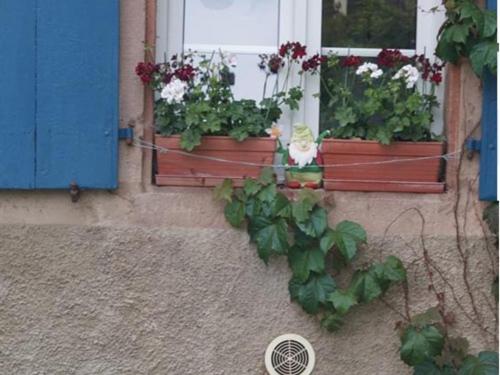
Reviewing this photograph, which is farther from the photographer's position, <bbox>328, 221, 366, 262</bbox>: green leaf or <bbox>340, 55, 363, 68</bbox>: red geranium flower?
<bbox>340, 55, 363, 68</bbox>: red geranium flower

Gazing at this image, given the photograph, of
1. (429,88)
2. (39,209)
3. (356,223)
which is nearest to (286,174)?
(356,223)

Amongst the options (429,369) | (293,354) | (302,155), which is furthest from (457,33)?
(293,354)

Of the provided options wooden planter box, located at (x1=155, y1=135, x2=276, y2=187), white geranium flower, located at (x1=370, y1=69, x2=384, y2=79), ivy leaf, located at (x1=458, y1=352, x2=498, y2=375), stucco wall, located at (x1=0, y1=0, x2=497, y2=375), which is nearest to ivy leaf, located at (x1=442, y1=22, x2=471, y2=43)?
white geranium flower, located at (x1=370, y1=69, x2=384, y2=79)

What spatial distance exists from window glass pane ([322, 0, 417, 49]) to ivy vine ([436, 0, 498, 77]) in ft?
0.91

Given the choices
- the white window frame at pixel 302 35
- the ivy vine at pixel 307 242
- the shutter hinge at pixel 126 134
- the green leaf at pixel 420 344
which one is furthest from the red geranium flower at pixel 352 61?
the green leaf at pixel 420 344

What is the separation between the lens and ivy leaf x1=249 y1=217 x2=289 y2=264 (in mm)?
4449

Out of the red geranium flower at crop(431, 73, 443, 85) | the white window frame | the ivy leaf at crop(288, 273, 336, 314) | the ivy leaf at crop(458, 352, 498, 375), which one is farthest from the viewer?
the white window frame

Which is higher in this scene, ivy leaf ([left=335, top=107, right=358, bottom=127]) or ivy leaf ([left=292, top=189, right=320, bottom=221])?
ivy leaf ([left=335, top=107, right=358, bottom=127])

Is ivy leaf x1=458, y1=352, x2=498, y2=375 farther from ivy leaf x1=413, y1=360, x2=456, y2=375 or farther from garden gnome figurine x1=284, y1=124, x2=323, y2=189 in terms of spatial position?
garden gnome figurine x1=284, y1=124, x2=323, y2=189

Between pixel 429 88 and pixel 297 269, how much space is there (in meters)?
0.95

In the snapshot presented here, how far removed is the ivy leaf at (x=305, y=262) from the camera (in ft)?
14.7

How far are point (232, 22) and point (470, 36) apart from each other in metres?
0.98

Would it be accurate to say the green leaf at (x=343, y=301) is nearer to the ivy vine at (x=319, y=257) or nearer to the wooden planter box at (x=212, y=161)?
the ivy vine at (x=319, y=257)

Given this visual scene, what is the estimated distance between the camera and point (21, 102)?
445 centimetres
